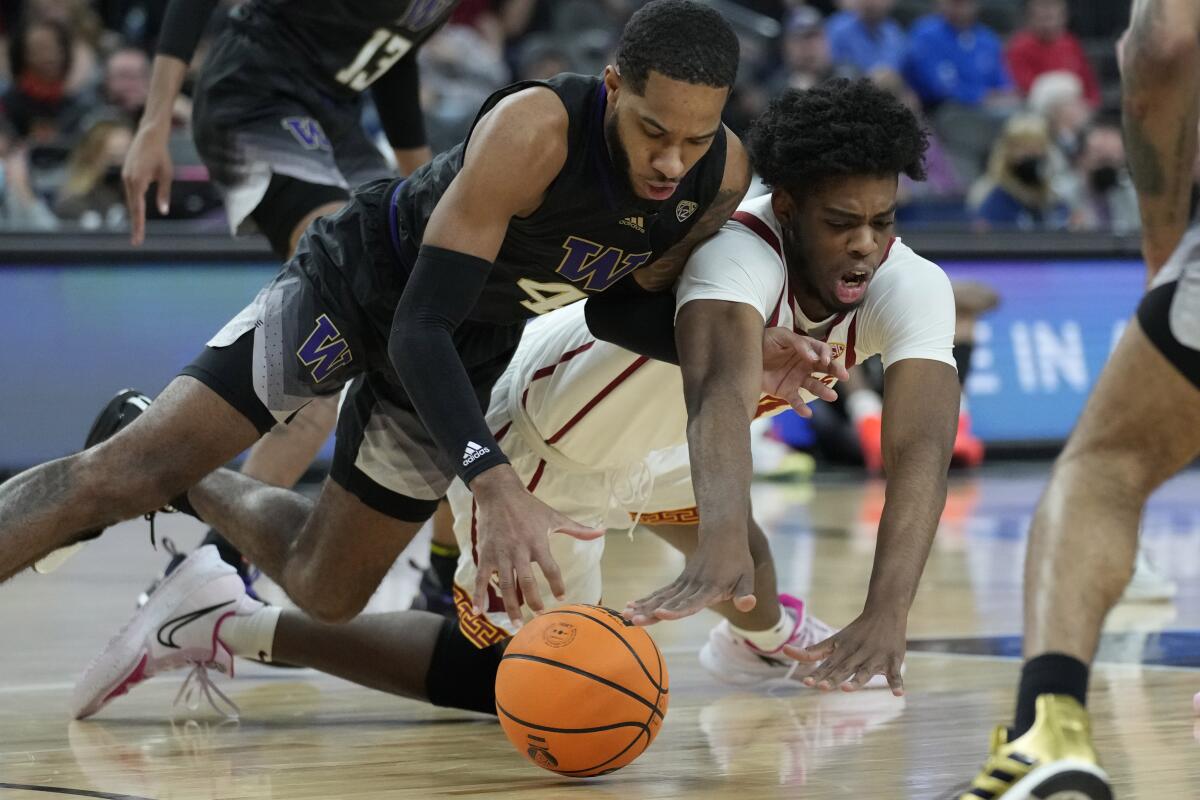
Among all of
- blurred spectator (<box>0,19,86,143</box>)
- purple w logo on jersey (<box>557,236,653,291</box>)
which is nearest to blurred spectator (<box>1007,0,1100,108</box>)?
blurred spectator (<box>0,19,86,143</box>)

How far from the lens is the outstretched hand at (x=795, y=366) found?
354cm

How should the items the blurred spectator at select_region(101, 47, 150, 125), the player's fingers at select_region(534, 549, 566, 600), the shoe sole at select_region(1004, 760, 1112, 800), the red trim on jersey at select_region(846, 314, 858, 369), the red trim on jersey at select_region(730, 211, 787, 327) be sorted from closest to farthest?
the shoe sole at select_region(1004, 760, 1112, 800)
the player's fingers at select_region(534, 549, 566, 600)
the red trim on jersey at select_region(730, 211, 787, 327)
the red trim on jersey at select_region(846, 314, 858, 369)
the blurred spectator at select_region(101, 47, 150, 125)

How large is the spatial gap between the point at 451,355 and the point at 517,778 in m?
0.85

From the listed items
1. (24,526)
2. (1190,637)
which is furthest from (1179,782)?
(24,526)

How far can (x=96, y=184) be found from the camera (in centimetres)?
878

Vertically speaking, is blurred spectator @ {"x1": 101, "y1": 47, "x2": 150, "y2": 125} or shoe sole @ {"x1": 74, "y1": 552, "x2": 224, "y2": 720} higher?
shoe sole @ {"x1": 74, "y1": 552, "x2": 224, "y2": 720}

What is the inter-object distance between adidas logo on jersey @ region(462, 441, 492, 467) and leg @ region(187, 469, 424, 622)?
860 millimetres

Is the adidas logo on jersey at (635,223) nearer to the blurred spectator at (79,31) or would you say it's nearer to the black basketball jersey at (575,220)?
the black basketball jersey at (575,220)

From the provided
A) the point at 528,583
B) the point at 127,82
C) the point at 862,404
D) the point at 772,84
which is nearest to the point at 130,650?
the point at 528,583

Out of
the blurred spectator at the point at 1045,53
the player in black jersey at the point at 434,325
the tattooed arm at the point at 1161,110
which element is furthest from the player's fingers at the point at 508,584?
the blurred spectator at the point at 1045,53

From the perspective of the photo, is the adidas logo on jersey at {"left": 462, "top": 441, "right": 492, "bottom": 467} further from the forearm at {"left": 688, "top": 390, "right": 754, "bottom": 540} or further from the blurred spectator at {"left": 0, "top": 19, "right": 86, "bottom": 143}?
the blurred spectator at {"left": 0, "top": 19, "right": 86, "bottom": 143}

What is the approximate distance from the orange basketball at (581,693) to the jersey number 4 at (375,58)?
243cm

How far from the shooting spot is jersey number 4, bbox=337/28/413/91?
516cm

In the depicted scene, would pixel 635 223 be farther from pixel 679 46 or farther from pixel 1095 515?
pixel 1095 515
